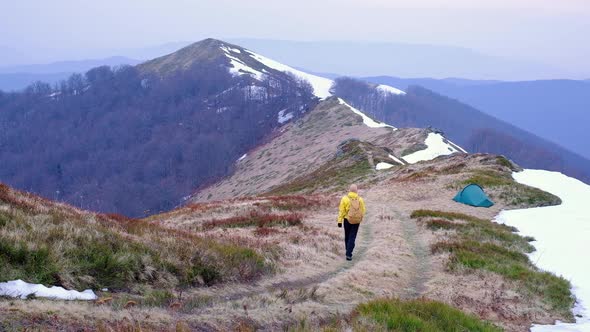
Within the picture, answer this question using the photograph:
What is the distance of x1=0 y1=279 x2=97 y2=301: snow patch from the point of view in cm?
757

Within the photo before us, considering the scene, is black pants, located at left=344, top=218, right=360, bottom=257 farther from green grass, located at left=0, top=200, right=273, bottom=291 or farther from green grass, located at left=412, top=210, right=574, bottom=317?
green grass, located at left=0, top=200, right=273, bottom=291

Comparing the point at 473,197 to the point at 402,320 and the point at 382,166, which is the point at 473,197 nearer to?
the point at 402,320

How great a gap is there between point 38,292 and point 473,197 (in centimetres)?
3066

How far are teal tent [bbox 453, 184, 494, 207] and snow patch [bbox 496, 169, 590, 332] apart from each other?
8.21ft

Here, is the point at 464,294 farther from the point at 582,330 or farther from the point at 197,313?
the point at 197,313

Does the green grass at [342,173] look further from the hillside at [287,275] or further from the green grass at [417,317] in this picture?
the green grass at [417,317]

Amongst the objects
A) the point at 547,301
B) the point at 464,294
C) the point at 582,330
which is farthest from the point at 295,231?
the point at 582,330

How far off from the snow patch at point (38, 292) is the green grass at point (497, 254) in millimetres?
11719

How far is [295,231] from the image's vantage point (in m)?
20.6

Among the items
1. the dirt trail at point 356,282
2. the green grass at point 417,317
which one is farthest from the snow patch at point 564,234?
the dirt trail at point 356,282

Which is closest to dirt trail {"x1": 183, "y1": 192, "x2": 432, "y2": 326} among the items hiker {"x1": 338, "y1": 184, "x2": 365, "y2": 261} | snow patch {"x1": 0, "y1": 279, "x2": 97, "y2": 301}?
hiker {"x1": 338, "y1": 184, "x2": 365, "y2": 261}

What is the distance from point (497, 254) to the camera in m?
18.3

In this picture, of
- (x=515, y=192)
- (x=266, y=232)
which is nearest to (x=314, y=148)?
(x=515, y=192)

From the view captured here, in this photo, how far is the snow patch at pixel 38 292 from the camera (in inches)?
298
